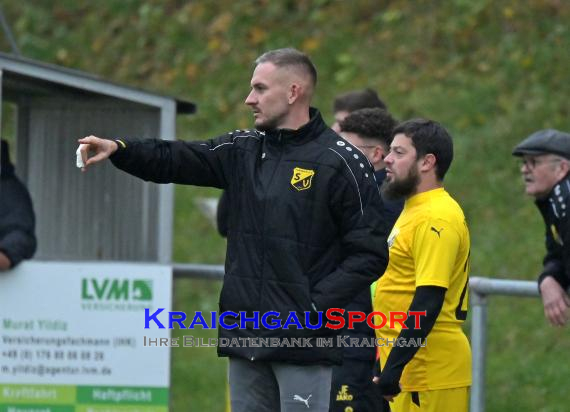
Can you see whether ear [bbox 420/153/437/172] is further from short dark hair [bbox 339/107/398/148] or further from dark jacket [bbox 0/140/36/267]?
dark jacket [bbox 0/140/36/267]

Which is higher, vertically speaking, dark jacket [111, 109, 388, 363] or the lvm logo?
dark jacket [111, 109, 388, 363]

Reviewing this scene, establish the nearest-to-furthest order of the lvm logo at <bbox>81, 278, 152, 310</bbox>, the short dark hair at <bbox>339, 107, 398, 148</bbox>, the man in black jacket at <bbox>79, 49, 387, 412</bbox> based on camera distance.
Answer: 1. the man in black jacket at <bbox>79, 49, 387, 412</bbox>
2. the short dark hair at <bbox>339, 107, 398, 148</bbox>
3. the lvm logo at <bbox>81, 278, 152, 310</bbox>

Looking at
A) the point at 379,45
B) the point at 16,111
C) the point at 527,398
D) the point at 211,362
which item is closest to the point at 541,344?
the point at 527,398

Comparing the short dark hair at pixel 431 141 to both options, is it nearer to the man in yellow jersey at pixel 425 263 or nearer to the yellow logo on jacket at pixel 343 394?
the man in yellow jersey at pixel 425 263

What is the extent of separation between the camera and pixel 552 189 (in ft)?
20.5

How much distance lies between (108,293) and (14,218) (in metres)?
0.78

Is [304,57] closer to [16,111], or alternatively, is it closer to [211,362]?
[16,111]

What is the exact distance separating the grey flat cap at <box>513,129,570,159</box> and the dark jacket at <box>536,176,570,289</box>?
15cm

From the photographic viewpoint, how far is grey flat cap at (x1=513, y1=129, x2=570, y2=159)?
20.6ft

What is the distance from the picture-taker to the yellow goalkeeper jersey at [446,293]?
5828 mm

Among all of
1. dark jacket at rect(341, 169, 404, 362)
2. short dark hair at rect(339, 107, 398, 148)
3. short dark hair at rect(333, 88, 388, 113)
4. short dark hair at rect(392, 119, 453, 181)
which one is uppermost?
short dark hair at rect(333, 88, 388, 113)

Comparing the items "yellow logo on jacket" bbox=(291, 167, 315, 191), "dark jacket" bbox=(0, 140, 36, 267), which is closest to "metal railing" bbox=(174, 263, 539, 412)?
"yellow logo on jacket" bbox=(291, 167, 315, 191)

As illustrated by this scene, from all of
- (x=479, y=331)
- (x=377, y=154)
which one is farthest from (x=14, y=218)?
(x=479, y=331)

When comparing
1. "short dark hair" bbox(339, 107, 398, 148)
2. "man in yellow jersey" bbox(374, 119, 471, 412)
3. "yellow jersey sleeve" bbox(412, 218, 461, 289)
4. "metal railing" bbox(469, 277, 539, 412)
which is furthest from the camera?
"metal railing" bbox(469, 277, 539, 412)
